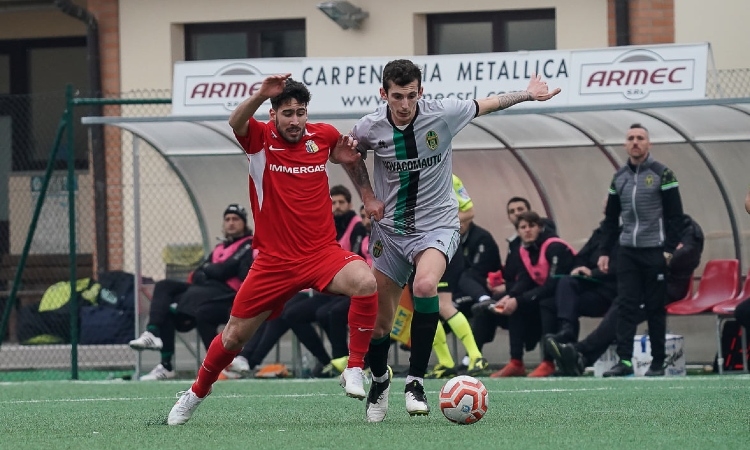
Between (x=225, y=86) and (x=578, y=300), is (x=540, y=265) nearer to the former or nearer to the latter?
(x=578, y=300)

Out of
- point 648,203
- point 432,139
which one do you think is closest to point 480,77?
point 648,203

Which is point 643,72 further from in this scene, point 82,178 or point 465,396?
point 82,178

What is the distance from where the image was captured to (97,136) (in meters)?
18.1

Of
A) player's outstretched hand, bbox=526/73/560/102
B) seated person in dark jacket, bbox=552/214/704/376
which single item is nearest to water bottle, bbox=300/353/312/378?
seated person in dark jacket, bbox=552/214/704/376

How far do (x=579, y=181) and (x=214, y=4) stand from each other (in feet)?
18.8

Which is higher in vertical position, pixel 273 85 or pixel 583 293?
pixel 273 85

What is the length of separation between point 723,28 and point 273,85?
10224mm

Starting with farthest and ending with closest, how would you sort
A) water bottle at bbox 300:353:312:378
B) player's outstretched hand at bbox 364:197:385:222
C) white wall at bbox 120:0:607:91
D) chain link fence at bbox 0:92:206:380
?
white wall at bbox 120:0:607:91, chain link fence at bbox 0:92:206:380, water bottle at bbox 300:353:312:378, player's outstretched hand at bbox 364:197:385:222

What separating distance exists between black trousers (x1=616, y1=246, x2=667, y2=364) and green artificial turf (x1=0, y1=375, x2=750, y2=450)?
842 mm

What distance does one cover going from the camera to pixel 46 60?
20.2 metres

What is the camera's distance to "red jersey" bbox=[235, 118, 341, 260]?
8.30 m

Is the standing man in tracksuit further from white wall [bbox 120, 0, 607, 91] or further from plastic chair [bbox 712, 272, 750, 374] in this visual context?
white wall [bbox 120, 0, 607, 91]

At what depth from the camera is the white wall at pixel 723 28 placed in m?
16.9

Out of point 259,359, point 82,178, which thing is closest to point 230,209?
point 259,359
